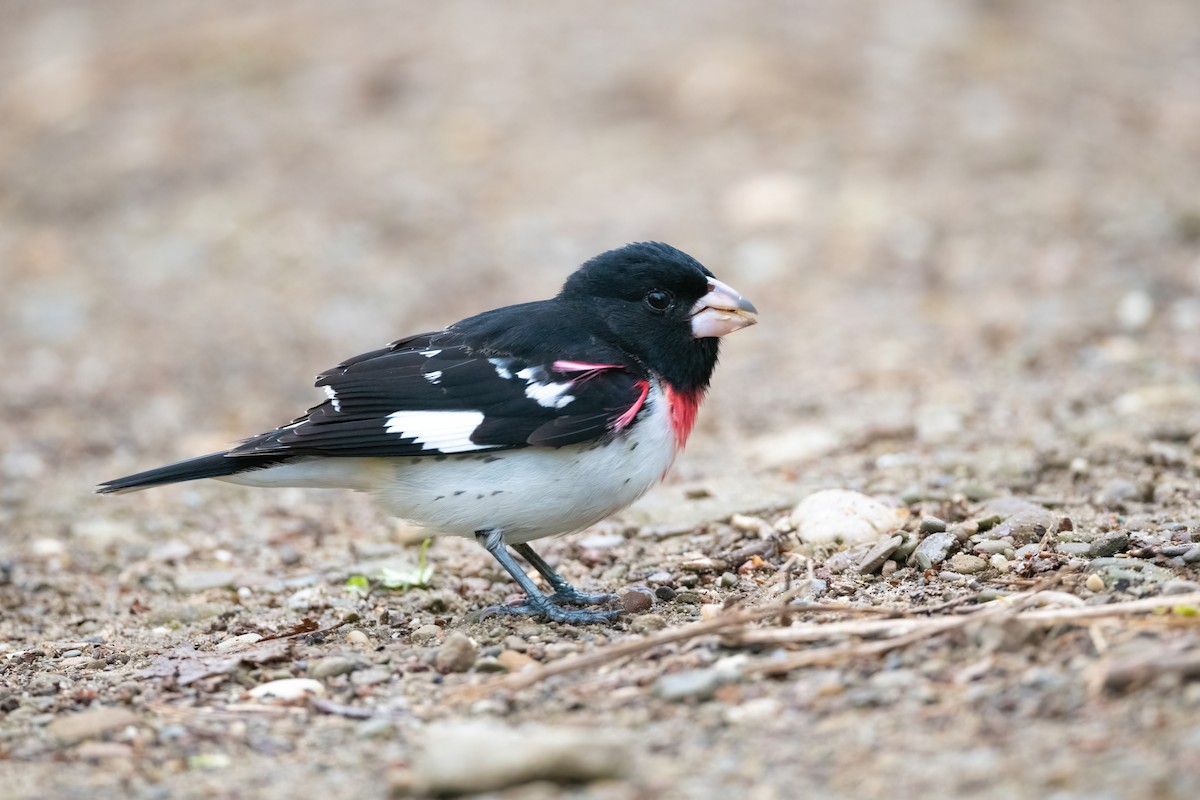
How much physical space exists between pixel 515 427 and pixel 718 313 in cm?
90

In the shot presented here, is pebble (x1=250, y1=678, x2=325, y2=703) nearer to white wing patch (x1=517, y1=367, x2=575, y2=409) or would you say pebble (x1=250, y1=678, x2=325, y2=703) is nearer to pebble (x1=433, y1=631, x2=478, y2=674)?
pebble (x1=433, y1=631, x2=478, y2=674)

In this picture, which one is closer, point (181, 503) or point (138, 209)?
point (181, 503)

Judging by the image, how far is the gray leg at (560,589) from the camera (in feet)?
14.4

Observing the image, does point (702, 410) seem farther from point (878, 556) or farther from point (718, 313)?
point (878, 556)

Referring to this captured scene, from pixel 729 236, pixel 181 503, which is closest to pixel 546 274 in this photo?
pixel 729 236

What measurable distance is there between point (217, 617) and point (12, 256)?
6122 millimetres

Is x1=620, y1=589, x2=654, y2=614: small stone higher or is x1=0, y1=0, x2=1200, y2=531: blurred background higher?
x1=0, y1=0, x2=1200, y2=531: blurred background

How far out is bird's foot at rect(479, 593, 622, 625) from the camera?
418 centimetres

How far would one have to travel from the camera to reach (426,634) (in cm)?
414

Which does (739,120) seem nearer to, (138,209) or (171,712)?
(138,209)

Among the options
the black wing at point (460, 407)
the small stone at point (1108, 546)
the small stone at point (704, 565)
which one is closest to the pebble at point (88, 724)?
the black wing at point (460, 407)

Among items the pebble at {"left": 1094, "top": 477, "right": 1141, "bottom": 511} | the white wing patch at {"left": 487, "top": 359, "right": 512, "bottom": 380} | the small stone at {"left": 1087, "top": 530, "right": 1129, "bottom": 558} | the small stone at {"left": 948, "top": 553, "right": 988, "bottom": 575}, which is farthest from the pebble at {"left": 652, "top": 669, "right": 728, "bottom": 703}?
the pebble at {"left": 1094, "top": 477, "right": 1141, "bottom": 511}

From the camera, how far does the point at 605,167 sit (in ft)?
32.5

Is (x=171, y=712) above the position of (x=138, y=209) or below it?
below
